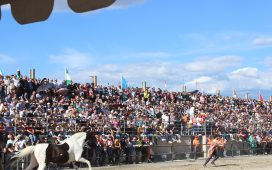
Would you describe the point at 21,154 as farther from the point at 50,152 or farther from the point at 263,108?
the point at 263,108

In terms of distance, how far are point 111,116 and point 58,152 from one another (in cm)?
786

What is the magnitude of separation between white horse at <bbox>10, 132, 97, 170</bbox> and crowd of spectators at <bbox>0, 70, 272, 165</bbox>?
160cm

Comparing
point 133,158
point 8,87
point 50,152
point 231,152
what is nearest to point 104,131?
point 133,158

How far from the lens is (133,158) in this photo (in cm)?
2619

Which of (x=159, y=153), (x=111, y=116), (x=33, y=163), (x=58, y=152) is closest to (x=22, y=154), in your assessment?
(x=33, y=163)

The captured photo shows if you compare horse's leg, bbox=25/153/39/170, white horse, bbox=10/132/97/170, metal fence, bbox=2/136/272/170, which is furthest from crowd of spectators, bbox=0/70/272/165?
white horse, bbox=10/132/97/170

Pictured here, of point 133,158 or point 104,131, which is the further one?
point 133,158

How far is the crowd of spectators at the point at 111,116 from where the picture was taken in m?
21.4

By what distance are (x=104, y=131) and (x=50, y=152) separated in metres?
6.53

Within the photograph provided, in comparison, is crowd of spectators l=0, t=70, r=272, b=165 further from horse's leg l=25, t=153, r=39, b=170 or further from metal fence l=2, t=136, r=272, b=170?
horse's leg l=25, t=153, r=39, b=170

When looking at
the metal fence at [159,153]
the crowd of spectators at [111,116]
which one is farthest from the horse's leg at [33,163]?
the metal fence at [159,153]

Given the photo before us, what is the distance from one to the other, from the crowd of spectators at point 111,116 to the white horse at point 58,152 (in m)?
1.60

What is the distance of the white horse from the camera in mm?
17653

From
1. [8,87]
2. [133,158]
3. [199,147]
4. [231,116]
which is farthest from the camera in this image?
[231,116]
